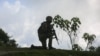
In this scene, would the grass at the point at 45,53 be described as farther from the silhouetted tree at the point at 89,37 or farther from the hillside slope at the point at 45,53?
the silhouetted tree at the point at 89,37

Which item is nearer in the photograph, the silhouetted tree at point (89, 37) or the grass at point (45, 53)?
the grass at point (45, 53)

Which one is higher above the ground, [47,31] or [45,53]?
[47,31]

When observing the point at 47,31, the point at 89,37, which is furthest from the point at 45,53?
the point at 89,37

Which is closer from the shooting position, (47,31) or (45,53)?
(45,53)

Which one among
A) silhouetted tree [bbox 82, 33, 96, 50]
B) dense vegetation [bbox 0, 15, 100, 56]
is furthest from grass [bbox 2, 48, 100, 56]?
silhouetted tree [bbox 82, 33, 96, 50]

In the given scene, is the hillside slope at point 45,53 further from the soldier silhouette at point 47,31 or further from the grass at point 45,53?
the soldier silhouette at point 47,31

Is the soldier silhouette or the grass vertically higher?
the soldier silhouette

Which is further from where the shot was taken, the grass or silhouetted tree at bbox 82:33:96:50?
silhouetted tree at bbox 82:33:96:50

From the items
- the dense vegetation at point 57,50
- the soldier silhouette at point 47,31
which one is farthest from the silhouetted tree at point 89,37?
the soldier silhouette at point 47,31

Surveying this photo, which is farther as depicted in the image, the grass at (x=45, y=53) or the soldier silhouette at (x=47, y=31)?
the soldier silhouette at (x=47, y=31)

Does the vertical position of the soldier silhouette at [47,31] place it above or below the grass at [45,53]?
above

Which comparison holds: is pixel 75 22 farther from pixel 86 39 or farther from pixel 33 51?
pixel 33 51

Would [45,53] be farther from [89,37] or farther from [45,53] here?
[89,37]

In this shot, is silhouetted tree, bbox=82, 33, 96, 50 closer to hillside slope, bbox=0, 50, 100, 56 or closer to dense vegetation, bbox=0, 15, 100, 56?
dense vegetation, bbox=0, 15, 100, 56
